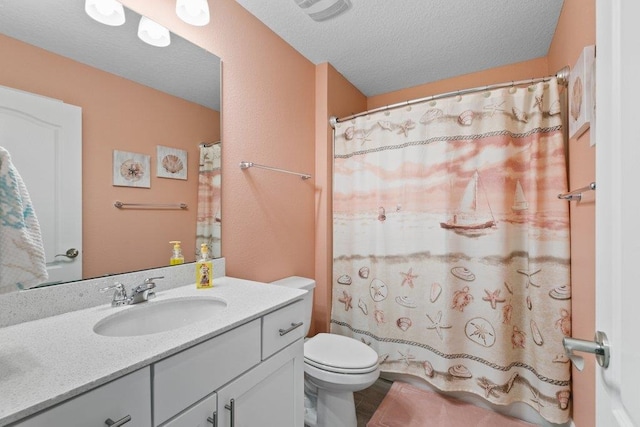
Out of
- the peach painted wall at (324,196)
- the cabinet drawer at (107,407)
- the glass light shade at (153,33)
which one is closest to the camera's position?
the cabinet drawer at (107,407)

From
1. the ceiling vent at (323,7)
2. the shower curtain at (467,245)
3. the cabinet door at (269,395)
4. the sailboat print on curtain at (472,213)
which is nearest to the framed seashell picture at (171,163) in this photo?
the cabinet door at (269,395)

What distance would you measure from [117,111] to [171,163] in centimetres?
28

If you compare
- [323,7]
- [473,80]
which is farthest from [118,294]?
[473,80]

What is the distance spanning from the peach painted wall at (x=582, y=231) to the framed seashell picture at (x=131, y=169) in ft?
6.15

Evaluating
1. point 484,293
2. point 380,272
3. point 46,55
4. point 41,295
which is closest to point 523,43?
point 484,293

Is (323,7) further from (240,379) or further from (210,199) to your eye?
(240,379)

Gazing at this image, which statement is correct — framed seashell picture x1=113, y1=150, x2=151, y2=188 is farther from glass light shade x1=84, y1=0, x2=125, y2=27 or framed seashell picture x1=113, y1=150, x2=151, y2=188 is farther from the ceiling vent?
the ceiling vent

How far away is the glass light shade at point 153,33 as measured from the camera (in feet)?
3.84

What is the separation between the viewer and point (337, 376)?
4.47 feet

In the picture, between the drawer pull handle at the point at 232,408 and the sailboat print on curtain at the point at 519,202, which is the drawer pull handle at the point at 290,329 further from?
the sailboat print on curtain at the point at 519,202

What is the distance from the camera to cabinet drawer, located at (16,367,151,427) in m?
0.51

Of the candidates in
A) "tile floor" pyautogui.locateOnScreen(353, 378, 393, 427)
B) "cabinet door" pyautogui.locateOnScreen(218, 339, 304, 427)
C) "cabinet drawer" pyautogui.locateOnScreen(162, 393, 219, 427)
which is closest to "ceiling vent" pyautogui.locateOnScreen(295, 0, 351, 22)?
"cabinet door" pyautogui.locateOnScreen(218, 339, 304, 427)

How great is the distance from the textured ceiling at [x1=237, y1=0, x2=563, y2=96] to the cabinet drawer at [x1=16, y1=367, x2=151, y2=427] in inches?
73.6
